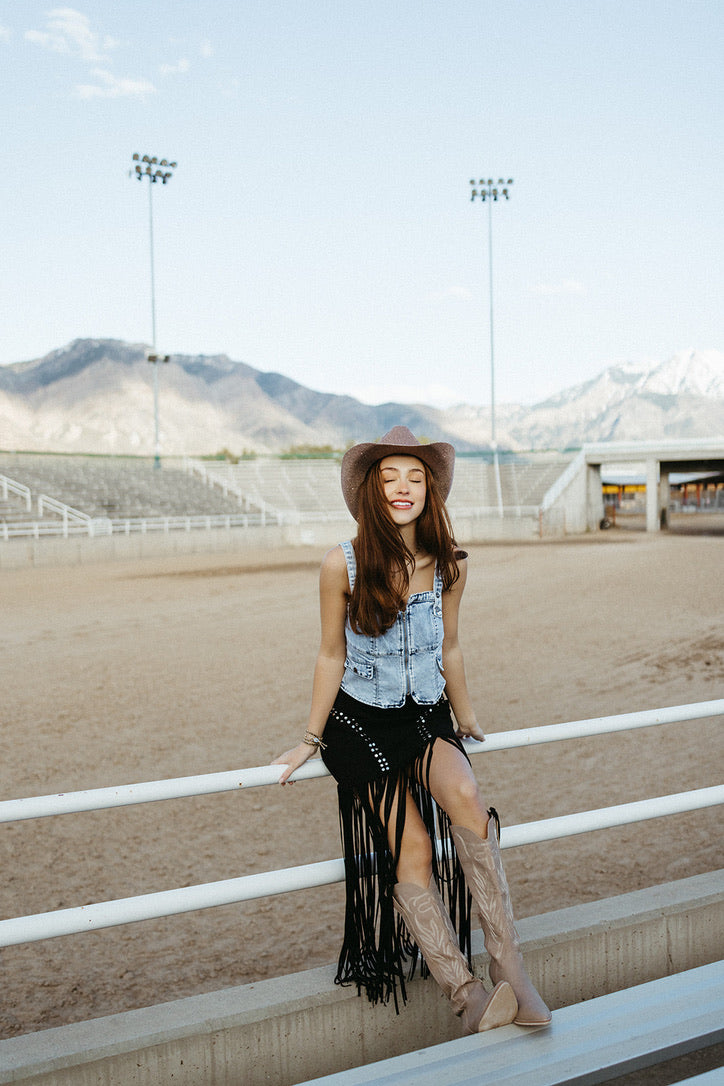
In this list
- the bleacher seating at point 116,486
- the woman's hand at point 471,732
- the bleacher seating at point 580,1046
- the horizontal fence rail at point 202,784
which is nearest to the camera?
the bleacher seating at point 580,1046

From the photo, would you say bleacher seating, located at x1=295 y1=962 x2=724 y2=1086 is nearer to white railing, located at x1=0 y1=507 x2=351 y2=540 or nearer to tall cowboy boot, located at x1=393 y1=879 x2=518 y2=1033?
tall cowboy boot, located at x1=393 y1=879 x2=518 y2=1033

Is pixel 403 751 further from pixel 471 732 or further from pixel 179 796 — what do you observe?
pixel 179 796

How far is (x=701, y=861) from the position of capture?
434 cm

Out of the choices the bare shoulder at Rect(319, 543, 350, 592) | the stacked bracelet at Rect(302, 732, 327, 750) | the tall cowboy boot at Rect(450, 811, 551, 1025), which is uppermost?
the bare shoulder at Rect(319, 543, 350, 592)

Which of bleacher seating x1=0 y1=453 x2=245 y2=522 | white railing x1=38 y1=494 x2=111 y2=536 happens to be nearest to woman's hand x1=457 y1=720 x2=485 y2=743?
white railing x1=38 y1=494 x2=111 y2=536

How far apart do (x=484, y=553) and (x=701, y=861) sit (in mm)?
21645

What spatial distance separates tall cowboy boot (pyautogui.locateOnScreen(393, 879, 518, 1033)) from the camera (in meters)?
2.11

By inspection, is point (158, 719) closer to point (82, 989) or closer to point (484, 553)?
point (82, 989)

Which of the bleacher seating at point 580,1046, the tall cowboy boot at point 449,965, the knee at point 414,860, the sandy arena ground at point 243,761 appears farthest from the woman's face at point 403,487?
the sandy arena ground at point 243,761

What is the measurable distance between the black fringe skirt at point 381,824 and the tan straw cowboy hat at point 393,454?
1.93 feet

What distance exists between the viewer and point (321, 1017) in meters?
2.19

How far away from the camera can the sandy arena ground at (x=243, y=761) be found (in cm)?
367

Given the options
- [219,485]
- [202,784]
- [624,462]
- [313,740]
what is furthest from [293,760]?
[624,462]

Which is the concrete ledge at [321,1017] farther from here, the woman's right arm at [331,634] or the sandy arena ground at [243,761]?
the sandy arena ground at [243,761]
